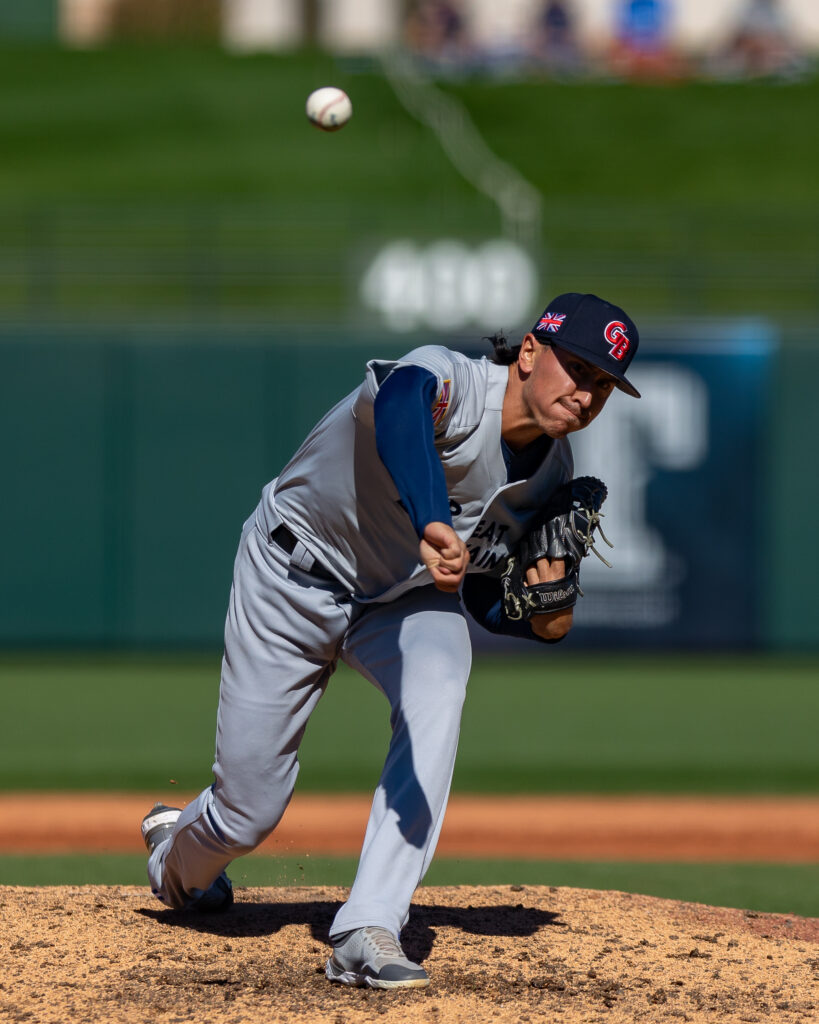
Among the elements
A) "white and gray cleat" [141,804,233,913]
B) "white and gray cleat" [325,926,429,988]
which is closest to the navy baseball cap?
"white and gray cleat" [325,926,429,988]

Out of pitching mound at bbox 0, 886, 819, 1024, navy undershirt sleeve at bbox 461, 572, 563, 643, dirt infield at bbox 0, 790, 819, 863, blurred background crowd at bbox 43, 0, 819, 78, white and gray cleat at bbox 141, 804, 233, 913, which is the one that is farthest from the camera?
blurred background crowd at bbox 43, 0, 819, 78

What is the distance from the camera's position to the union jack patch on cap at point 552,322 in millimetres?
3777

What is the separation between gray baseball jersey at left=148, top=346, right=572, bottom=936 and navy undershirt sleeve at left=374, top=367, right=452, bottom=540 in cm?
13

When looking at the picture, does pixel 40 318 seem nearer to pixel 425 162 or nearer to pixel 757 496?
pixel 757 496

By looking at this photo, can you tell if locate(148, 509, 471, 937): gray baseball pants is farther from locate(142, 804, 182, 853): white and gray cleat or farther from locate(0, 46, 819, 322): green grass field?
locate(0, 46, 819, 322): green grass field

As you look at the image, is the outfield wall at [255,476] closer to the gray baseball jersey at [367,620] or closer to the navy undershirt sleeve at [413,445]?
the gray baseball jersey at [367,620]

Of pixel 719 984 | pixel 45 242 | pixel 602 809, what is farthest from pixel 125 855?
pixel 45 242

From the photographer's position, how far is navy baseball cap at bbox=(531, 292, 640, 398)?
12.2ft

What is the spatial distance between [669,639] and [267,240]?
7.42m

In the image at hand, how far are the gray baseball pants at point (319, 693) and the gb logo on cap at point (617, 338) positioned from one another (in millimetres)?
773

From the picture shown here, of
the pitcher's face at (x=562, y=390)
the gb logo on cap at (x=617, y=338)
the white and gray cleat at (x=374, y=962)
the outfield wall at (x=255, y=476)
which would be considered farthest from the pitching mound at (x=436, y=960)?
the outfield wall at (x=255, y=476)

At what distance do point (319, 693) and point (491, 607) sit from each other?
51 centimetres

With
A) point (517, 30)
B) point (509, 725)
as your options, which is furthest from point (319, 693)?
point (517, 30)

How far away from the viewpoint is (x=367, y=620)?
158 inches
